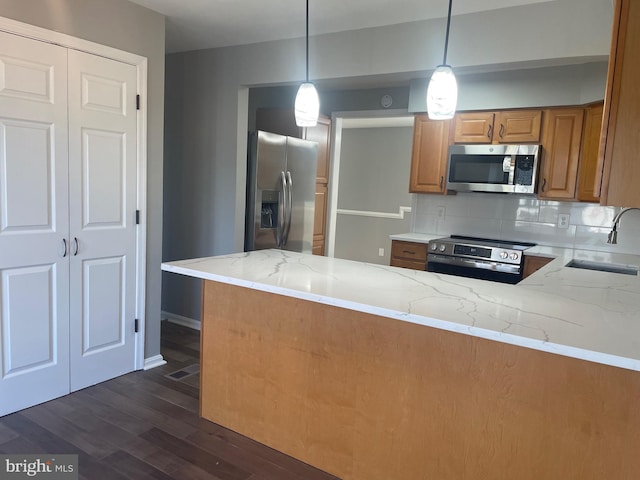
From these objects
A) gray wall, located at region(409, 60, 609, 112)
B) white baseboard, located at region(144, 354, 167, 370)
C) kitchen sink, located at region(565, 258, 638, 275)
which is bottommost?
white baseboard, located at region(144, 354, 167, 370)

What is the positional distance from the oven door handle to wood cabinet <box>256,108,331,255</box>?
1500 mm

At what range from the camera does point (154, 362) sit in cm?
343

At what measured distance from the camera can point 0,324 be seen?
2.53m

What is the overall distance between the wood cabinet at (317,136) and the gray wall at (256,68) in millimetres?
931

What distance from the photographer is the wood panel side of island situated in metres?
1.61

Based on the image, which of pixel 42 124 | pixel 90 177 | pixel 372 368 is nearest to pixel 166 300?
pixel 90 177

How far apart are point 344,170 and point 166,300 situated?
4.41m

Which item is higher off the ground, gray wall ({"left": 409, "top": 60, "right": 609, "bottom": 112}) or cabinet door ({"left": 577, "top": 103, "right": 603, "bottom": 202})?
gray wall ({"left": 409, "top": 60, "right": 609, "bottom": 112})

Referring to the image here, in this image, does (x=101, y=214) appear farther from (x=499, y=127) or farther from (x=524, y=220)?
(x=524, y=220)

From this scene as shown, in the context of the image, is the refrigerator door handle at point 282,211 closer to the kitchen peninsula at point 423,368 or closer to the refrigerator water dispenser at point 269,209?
the refrigerator water dispenser at point 269,209

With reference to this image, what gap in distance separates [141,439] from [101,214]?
4.66ft

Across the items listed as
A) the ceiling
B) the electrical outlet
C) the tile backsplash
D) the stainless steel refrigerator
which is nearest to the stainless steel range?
the tile backsplash

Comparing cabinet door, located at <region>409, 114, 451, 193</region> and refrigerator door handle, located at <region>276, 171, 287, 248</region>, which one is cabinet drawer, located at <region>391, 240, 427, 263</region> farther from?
refrigerator door handle, located at <region>276, 171, 287, 248</region>
